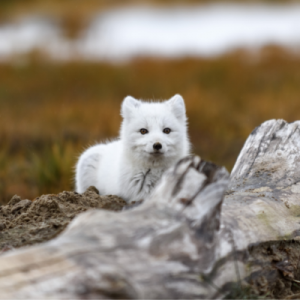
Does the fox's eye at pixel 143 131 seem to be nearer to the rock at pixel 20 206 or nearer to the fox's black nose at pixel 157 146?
the fox's black nose at pixel 157 146

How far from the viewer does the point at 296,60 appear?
1672 cm

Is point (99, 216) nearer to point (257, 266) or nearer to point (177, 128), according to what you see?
point (257, 266)

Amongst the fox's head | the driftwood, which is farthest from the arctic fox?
the driftwood

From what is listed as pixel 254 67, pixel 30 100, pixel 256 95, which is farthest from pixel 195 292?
pixel 254 67

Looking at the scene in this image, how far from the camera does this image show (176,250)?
8.46 ft

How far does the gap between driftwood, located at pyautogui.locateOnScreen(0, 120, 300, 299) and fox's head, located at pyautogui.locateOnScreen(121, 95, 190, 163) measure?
1373mm

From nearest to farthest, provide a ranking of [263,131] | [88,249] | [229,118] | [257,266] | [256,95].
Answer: [88,249] → [257,266] → [263,131] → [229,118] → [256,95]

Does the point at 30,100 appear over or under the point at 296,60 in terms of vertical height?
under

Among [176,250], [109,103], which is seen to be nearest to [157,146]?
[176,250]

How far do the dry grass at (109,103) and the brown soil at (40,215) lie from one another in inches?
118

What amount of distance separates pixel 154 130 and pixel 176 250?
2.62 metres

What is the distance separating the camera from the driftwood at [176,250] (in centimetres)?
227

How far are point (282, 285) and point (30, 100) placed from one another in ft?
40.6

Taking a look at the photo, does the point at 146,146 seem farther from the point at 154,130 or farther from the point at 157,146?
the point at 154,130
